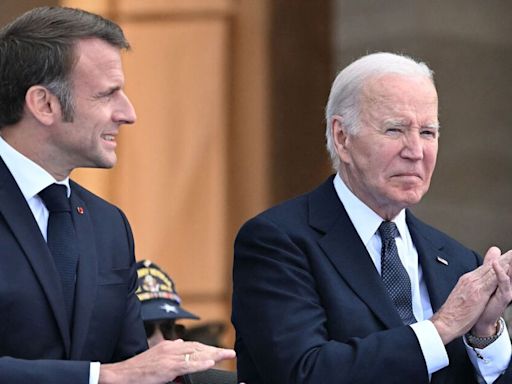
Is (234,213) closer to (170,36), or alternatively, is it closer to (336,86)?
(170,36)

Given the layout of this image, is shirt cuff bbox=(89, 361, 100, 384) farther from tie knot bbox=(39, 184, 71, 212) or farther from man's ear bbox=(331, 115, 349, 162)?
man's ear bbox=(331, 115, 349, 162)

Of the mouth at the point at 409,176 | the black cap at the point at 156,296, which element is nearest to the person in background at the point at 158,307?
the black cap at the point at 156,296

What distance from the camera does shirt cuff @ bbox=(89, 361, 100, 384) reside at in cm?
450

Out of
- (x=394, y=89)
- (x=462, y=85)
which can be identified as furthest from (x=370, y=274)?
(x=462, y=85)

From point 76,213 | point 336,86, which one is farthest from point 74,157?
point 336,86

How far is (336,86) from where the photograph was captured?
5273mm

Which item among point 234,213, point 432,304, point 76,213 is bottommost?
point 234,213

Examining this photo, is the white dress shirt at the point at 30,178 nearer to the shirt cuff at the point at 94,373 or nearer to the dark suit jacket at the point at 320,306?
the shirt cuff at the point at 94,373

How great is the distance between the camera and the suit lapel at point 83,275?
4695mm

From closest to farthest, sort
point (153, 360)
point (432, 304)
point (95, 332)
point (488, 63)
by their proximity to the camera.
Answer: point (153, 360) < point (95, 332) < point (432, 304) < point (488, 63)

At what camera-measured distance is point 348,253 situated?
5.07 meters

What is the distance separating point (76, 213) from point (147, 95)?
17.7 ft

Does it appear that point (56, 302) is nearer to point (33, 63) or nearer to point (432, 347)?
point (33, 63)

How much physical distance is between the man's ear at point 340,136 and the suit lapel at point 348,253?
13 centimetres
